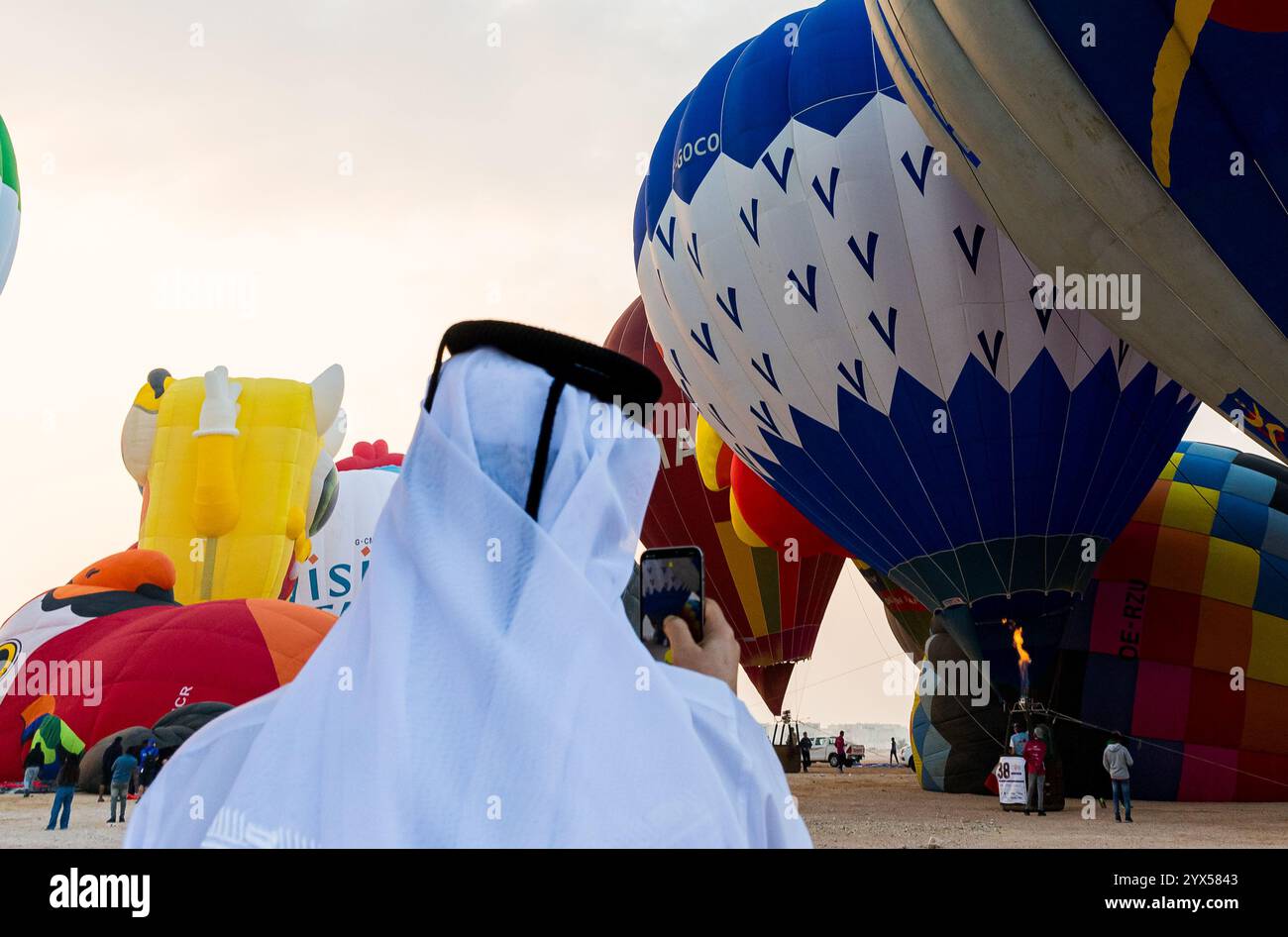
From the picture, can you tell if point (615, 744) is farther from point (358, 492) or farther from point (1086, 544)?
point (358, 492)

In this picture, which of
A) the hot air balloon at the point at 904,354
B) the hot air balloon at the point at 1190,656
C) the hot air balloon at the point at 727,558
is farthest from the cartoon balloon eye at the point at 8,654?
the hot air balloon at the point at 1190,656

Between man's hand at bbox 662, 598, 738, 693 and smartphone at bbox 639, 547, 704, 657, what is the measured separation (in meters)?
0.03

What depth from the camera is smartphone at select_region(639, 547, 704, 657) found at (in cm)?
166

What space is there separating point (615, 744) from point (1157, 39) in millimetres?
7580

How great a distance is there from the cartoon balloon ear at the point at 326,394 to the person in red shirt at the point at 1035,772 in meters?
10.8

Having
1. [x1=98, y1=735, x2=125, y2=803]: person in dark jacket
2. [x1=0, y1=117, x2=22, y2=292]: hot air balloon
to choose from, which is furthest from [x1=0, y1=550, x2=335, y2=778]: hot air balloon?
[x1=0, y1=117, x2=22, y2=292]: hot air balloon

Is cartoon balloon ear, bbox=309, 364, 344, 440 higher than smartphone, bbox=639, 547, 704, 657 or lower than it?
higher

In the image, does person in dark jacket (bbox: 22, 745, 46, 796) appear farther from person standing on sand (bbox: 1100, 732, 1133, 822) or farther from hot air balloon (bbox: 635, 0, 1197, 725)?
person standing on sand (bbox: 1100, 732, 1133, 822)

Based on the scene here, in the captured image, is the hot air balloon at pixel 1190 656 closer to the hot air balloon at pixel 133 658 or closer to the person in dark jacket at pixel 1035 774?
the person in dark jacket at pixel 1035 774

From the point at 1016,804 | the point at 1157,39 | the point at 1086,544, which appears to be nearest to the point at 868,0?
the point at 1157,39

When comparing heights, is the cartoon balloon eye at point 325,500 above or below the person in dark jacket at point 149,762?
above

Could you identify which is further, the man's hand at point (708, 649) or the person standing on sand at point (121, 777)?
the person standing on sand at point (121, 777)

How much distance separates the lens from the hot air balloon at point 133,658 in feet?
42.0
